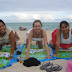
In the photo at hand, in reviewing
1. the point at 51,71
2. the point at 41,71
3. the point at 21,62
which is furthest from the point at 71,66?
the point at 21,62

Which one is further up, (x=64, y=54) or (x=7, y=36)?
(x=7, y=36)

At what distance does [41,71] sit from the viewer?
8.87ft

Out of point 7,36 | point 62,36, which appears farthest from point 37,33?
point 7,36

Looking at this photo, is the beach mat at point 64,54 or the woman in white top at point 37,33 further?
the woman in white top at point 37,33

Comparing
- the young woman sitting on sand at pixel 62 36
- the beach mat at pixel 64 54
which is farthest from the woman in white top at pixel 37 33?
the beach mat at pixel 64 54

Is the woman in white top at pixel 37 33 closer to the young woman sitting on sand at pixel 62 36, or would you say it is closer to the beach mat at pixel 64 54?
the young woman sitting on sand at pixel 62 36

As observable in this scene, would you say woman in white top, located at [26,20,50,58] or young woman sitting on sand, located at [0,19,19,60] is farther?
woman in white top, located at [26,20,50,58]

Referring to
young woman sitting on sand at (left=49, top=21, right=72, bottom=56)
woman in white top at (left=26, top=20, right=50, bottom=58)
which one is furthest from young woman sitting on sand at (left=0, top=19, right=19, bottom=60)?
young woman sitting on sand at (left=49, top=21, right=72, bottom=56)

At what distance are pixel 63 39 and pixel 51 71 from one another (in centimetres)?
157

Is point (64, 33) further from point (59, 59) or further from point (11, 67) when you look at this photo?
point (11, 67)

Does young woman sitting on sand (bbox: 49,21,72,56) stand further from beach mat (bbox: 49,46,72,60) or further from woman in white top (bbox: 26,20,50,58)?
woman in white top (bbox: 26,20,50,58)

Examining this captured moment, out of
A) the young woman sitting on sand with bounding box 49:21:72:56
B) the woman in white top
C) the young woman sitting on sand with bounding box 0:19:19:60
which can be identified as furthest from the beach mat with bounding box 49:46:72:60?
the young woman sitting on sand with bounding box 0:19:19:60

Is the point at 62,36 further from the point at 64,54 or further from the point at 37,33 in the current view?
the point at 37,33

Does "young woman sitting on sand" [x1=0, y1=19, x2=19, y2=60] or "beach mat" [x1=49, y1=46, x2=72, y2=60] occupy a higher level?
"young woman sitting on sand" [x1=0, y1=19, x2=19, y2=60]
